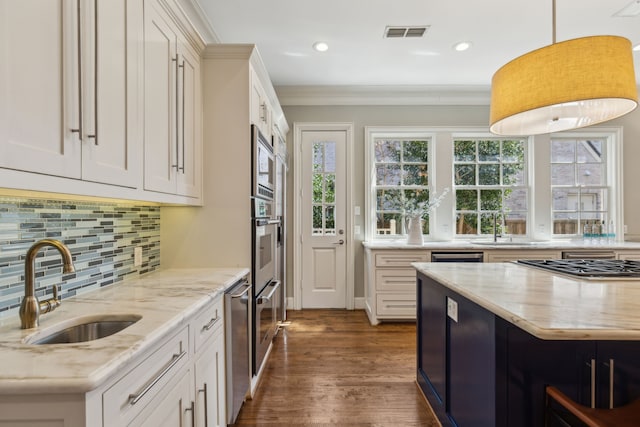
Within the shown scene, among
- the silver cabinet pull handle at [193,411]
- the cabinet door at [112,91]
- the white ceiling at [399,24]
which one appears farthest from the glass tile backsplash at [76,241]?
the white ceiling at [399,24]

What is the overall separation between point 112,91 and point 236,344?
4.60 ft

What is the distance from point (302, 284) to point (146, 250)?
2.41 metres

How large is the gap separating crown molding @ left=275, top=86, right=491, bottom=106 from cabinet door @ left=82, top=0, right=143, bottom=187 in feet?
9.15

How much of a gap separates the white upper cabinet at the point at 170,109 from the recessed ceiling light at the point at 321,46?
1387 mm

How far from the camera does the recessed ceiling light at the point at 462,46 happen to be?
3109 millimetres

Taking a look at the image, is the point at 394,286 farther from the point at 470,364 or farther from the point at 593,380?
the point at 593,380

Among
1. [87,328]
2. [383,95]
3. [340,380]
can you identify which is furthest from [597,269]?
[383,95]

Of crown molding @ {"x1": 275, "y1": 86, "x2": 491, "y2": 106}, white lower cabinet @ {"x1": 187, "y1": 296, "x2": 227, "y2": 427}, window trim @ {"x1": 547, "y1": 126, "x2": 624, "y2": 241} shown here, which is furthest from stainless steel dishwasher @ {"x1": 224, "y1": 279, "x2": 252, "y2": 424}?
window trim @ {"x1": 547, "y1": 126, "x2": 624, "y2": 241}

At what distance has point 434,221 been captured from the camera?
423cm

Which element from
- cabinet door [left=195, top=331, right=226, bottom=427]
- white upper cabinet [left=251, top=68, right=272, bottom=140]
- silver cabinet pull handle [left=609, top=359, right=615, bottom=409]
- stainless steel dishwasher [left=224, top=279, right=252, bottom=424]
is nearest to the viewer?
silver cabinet pull handle [left=609, top=359, right=615, bottom=409]

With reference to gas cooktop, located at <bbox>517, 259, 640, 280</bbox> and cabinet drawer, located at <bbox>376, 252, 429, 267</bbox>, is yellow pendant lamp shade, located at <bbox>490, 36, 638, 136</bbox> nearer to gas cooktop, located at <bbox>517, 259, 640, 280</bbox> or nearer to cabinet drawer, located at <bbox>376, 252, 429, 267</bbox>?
gas cooktop, located at <bbox>517, 259, 640, 280</bbox>

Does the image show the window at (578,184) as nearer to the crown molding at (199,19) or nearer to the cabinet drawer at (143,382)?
the crown molding at (199,19)

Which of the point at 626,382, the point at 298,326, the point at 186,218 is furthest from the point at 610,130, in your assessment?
the point at 186,218

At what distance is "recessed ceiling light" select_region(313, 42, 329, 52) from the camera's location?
10.2 feet
